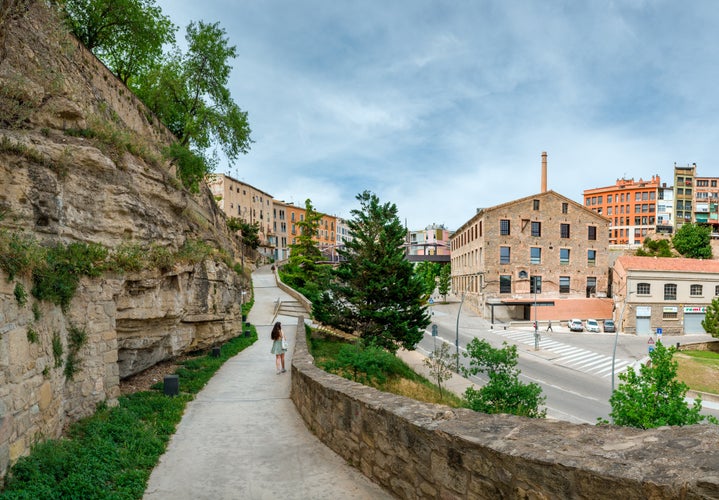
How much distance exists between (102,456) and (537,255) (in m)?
50.2

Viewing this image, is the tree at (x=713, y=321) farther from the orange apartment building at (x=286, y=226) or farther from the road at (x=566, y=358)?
the orange apartment building at (x=286, y=226)

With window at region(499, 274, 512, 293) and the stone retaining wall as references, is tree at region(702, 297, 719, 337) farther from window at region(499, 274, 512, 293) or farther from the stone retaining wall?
the stone retaining wall

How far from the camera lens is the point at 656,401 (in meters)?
8.34

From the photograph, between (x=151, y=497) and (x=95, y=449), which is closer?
(x=151, y=497)

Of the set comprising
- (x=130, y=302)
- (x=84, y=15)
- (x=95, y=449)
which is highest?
(x=84, y=15)

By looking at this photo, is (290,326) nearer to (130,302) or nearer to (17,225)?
(130,302)

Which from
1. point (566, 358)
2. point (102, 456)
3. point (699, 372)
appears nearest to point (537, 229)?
point (566, 358)

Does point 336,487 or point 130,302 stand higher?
point 130,302

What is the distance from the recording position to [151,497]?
16.2 ft

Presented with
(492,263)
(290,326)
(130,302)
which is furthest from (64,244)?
(492,263)

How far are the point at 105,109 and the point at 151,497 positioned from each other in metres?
11.8

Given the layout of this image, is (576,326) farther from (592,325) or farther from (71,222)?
(71,222)

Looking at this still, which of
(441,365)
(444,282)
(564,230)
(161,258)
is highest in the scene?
(564,230)

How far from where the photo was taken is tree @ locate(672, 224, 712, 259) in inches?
2501
